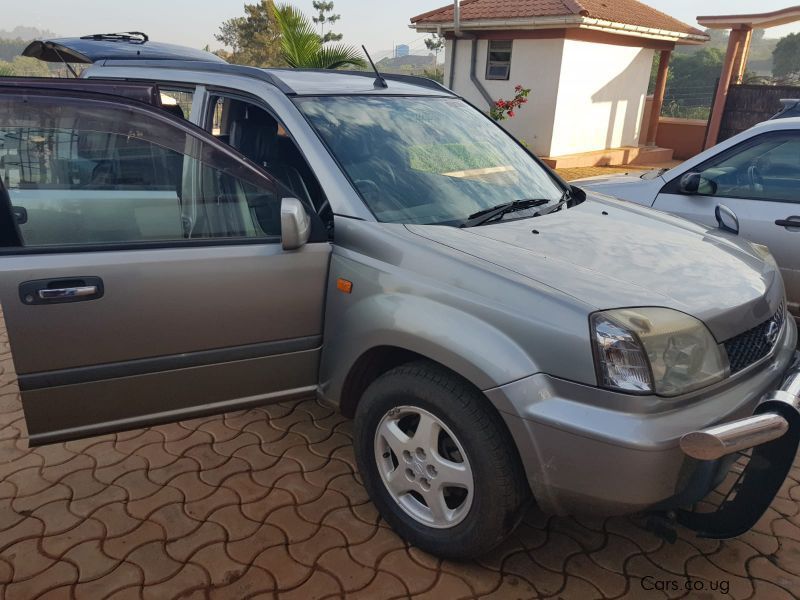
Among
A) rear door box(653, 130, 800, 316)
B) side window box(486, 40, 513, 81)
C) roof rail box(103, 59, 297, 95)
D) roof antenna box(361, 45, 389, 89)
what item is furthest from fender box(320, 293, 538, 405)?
side window box(486, 40, 513, 81)

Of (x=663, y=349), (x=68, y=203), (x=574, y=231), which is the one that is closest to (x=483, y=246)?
(x=574, y=231)

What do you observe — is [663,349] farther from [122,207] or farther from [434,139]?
[122,207]

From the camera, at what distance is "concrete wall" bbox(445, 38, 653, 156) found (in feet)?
43.2

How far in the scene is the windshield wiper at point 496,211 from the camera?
2.65m

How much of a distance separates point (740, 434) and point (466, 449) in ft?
2.83

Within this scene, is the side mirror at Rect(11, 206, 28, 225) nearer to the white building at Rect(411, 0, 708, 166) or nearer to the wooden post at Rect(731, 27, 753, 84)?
the white building at Rect(411, 0, 708, 166)

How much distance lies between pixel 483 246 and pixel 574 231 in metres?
0.55

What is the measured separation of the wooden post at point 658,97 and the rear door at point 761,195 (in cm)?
1321

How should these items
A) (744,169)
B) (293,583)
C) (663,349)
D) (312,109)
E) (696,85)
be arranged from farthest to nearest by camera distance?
(696,85)
(744,169)
(312,109)
(293,583)
(663,349)

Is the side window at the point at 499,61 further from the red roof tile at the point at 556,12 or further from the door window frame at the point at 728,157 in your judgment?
the door window frame at the point at 728,157

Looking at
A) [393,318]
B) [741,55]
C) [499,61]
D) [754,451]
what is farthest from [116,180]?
[741,55]

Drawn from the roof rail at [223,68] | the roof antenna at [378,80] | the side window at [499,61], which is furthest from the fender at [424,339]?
the side window at [499,61]

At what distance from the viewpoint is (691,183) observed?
4051 mm

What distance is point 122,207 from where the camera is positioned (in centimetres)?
246
